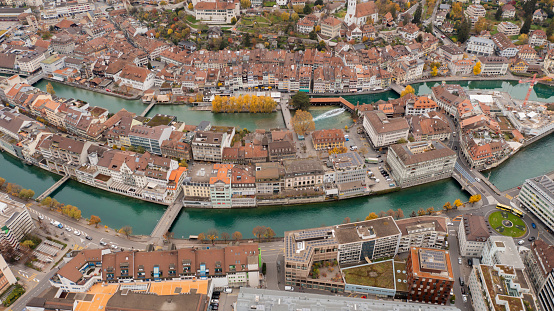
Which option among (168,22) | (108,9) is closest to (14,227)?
(168,22)

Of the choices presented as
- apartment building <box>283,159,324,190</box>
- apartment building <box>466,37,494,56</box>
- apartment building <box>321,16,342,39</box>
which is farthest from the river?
apartment building <box>321,16,342,39</box>

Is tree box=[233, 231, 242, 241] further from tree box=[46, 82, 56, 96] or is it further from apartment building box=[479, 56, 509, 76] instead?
apartment building box=[479, 56, 509, 76]

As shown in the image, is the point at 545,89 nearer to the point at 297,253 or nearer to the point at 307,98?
the point at 307,98

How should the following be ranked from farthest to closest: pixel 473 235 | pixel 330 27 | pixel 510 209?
pixel 330 27
pixel 510 209
pixel 473 235

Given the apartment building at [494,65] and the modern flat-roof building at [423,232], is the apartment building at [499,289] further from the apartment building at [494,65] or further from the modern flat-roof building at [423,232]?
the apartment building at [494,65]

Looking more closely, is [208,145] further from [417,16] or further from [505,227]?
[417,16]

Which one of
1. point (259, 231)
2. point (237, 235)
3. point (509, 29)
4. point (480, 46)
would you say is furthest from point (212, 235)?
point (509, 29)
